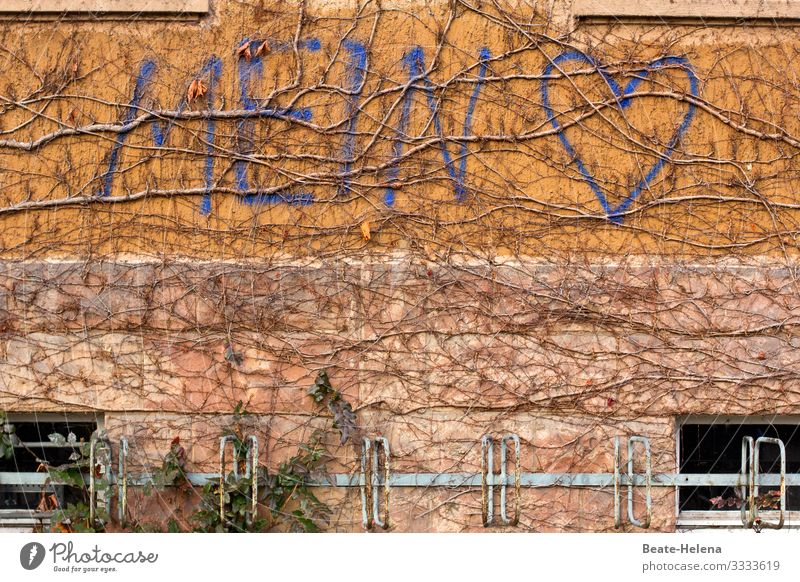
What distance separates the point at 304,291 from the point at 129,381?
3.48 feet

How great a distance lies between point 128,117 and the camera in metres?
5.63

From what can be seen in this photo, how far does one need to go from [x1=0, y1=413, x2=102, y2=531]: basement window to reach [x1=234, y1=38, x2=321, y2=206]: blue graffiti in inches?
59.9

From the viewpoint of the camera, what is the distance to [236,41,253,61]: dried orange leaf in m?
5.57

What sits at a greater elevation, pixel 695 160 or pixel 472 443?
pixel 695 160

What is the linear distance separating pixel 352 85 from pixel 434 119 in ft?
1.59

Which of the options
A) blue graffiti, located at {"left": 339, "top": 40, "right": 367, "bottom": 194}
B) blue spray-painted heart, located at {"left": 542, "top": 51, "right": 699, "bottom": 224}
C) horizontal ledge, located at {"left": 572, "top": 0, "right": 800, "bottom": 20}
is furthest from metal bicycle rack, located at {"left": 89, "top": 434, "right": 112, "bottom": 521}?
horizontal ledge, located at {"left": 572, "top": 0, "right": 800, "bottom": 20}

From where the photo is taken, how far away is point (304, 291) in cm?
559

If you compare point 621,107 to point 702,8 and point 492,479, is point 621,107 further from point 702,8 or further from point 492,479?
point 492,479

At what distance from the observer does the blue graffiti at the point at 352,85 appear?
5625 millimetres

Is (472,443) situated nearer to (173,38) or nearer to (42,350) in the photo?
(42,350)

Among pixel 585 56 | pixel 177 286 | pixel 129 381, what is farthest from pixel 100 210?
pixel 585 56

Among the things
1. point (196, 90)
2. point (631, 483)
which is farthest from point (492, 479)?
point (196, 90)

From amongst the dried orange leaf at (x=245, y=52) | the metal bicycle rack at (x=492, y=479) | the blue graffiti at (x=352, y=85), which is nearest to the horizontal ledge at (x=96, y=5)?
the dried orange leaf at (x=245, y=52)

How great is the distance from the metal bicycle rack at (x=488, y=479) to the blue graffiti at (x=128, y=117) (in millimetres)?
1389
